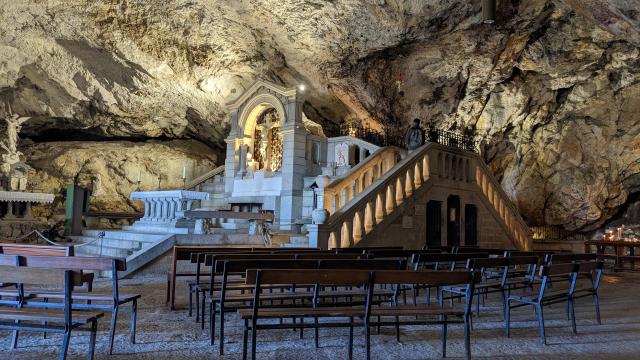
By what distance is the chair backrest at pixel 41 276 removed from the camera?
125 inches

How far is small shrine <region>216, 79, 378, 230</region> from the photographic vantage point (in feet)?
46.3

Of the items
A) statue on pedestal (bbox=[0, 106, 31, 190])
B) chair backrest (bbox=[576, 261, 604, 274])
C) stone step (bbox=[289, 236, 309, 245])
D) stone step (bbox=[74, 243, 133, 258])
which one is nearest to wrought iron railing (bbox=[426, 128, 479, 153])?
stone step (bbox=[289, 236, 309, 245])

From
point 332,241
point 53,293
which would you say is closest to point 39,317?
point 53,293

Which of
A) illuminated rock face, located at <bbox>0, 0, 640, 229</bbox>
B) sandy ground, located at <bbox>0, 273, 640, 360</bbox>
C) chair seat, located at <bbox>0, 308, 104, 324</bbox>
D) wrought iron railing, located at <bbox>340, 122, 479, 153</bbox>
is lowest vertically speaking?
sandy ground, located at <bbox>0, 273, 640, 360</bbox>

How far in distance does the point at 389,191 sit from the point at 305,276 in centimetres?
707

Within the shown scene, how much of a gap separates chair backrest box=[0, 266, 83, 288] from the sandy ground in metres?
0.77

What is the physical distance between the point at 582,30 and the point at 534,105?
317cm

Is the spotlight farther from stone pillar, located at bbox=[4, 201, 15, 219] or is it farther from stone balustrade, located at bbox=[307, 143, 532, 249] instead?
stone pillar, located at bbox=[4, 201, 15, 219]

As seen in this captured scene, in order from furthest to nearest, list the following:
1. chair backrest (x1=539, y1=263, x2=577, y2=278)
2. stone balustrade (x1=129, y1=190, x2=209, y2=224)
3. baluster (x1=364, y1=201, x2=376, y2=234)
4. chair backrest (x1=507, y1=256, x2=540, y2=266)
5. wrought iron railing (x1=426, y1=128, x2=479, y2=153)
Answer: wrought iron railing (x1=426, y1=128, x2=479, y2=153), stone balustrade (x1=129, y1=190, x2=209, y2=224), baluster (x1=364, y1=201, x2=376, y2=234), chair backrest (x1=507, y1=256, x2=540, y2=266), chair backrest (x1=539, y1=263, x2=577, y2=278)

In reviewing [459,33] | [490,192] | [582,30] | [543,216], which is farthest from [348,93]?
[543,216]

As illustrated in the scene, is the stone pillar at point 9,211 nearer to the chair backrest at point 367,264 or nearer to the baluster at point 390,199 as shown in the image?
the baluster at point 390,199

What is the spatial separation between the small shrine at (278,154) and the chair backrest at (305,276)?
30.9 ft

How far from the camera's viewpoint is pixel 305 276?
11.4ft

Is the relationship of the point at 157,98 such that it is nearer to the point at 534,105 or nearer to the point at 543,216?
the point at 534,105
